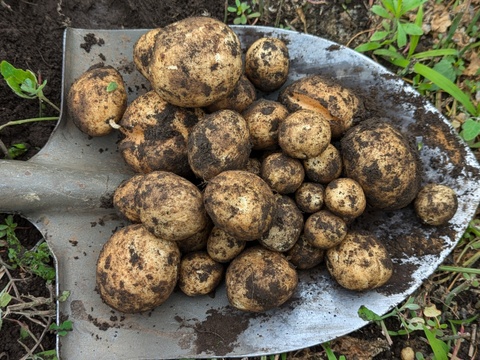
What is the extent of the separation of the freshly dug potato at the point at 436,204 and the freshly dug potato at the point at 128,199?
1391 mm

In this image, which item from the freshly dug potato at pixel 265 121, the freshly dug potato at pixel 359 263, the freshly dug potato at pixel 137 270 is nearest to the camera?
the freshly dug potato at pixel 137 270

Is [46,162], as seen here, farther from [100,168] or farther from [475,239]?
[475,239]

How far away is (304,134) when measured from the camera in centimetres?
190

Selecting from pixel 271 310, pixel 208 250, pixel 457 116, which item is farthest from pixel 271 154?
pixel 457 116

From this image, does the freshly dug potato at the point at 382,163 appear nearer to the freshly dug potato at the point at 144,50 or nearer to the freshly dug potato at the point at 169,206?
the freshly dug potato at the point at 169,206

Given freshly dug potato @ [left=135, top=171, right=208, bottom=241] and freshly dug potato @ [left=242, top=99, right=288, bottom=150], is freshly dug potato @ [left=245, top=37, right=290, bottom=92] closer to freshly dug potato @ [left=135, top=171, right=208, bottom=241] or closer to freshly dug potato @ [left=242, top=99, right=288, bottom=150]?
freshly dug potato @ [left=242, top=99, right=288, bottom=150]

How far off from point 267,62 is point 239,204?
83 centimetres

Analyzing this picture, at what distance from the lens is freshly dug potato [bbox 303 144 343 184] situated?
204cm

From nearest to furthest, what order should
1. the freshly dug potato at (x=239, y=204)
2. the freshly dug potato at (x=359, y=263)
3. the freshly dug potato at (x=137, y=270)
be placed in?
the freshly dug potato at (x=239, y=204) < the freshly dug potato at (x=137, y=270) < the freshly dug potato at (x=359, y=263)

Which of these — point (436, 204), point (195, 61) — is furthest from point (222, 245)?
point (436, 204)

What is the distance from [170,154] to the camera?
201 cm

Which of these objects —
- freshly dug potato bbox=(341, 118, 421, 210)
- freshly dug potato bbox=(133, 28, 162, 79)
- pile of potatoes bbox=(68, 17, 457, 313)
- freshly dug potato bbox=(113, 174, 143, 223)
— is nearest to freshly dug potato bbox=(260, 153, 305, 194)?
pile of potatoes bbox=(68, 17, 457, 313)

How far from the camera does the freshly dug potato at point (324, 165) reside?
6.68 ft

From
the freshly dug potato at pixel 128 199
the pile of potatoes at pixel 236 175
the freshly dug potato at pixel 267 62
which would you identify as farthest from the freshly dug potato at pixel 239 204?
the freshly dug potato at pixel 267 62
